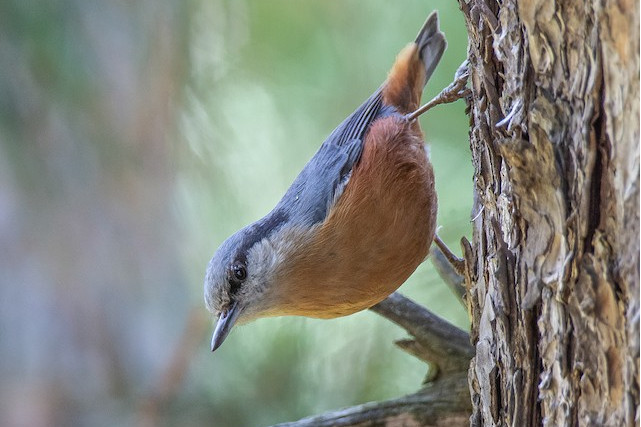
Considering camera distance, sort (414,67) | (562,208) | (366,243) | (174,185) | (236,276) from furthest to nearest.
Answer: (174,185)
(414,67)
(236,276)
(366,243)
(562,208)

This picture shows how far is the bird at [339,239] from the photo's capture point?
237 cm

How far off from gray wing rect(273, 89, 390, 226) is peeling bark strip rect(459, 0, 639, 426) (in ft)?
3.46

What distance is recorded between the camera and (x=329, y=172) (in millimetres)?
2619

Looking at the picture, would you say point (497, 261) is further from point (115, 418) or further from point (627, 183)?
point (115, 418)

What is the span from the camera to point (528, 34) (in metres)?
1.26

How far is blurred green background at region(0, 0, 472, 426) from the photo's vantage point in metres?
3.03

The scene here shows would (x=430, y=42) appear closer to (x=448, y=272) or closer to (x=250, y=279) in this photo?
(x=448, y=272)

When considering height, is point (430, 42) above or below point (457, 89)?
above

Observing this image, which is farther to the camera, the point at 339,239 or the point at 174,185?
the point at 174,185

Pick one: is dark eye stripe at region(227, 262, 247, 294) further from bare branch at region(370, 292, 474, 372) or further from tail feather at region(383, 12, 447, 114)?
tail feather at region(383, 12, 447, 114)

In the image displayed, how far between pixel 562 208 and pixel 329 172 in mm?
1481

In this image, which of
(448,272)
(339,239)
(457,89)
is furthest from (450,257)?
(457,89)

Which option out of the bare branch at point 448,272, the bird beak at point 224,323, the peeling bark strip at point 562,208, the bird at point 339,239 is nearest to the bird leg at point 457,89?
the bird at point 339,239

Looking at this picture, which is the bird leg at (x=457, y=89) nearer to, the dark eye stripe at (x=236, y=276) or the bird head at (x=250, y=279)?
the bird head at (x=250, y=279)
